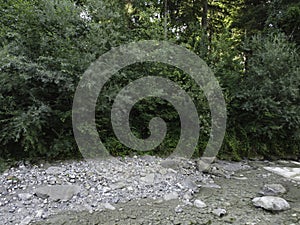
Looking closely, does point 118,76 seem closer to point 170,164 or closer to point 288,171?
point 170,164

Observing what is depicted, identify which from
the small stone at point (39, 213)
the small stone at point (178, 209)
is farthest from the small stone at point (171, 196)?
the small stone at point (39, 213)

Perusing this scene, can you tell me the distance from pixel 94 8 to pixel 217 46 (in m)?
2.67

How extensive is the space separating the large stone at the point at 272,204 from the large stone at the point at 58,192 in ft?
7.06

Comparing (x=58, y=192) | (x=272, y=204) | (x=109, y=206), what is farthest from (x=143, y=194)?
(x=272, y=204)

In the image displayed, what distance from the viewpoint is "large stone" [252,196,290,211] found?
8.78 feet

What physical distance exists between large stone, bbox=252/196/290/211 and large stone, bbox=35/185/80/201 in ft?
7.06

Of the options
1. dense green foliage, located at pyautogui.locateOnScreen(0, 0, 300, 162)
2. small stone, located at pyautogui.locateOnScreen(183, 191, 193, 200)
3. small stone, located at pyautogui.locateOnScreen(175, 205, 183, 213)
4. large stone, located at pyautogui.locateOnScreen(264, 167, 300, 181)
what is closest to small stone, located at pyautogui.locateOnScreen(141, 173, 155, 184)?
small stone, located at pyautogui.locateOnScreen(183, 191, 193, 200)

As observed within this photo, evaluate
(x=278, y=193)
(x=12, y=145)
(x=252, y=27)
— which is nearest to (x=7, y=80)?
(x=12, y=145)

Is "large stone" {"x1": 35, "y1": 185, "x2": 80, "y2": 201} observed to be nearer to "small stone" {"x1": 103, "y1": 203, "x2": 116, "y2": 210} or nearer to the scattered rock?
"small stone" {"x1": 103, "y1": 203, "x2": 116, "y2": 210}

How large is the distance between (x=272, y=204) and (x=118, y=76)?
2.78 m

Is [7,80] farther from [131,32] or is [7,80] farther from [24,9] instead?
[131,32]

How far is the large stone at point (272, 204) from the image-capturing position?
2676 mm

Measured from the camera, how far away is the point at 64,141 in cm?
355

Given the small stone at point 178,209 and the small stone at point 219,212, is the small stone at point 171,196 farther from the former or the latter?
the small stone at point 219,212
